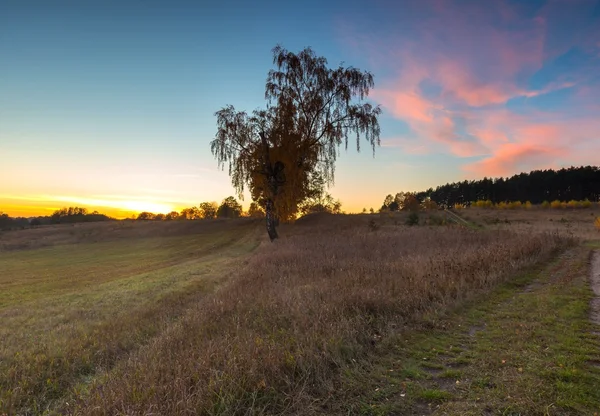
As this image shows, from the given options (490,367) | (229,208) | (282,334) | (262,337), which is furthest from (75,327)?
(229,208)

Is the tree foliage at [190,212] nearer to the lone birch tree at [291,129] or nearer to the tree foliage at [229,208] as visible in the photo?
the tree foliage at [229,208]

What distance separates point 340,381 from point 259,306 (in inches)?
158

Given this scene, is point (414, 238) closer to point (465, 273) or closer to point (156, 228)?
point (465, 273)

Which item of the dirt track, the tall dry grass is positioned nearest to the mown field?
the tall dry grass

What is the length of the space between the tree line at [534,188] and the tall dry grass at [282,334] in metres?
58.3

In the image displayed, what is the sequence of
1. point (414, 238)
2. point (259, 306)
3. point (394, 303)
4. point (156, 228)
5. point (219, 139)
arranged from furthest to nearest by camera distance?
point (156, 228)
point (219, 139)
point (414, 238)
point (259, 306)
point (394, 303)

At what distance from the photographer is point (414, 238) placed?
18.7 metres

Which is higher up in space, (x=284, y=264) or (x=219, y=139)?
(x=219, y=139)

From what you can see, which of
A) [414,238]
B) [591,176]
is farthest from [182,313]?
[591,176]

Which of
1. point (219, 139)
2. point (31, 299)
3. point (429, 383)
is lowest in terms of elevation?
point (31, 299)

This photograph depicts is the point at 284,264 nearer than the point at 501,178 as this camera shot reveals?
Yes

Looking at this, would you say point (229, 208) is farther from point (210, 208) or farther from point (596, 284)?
point (596, 284)

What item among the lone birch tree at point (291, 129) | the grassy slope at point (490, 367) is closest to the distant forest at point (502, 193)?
the lone birch tree at point (291, 129)

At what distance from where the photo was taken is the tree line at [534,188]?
247 ft
